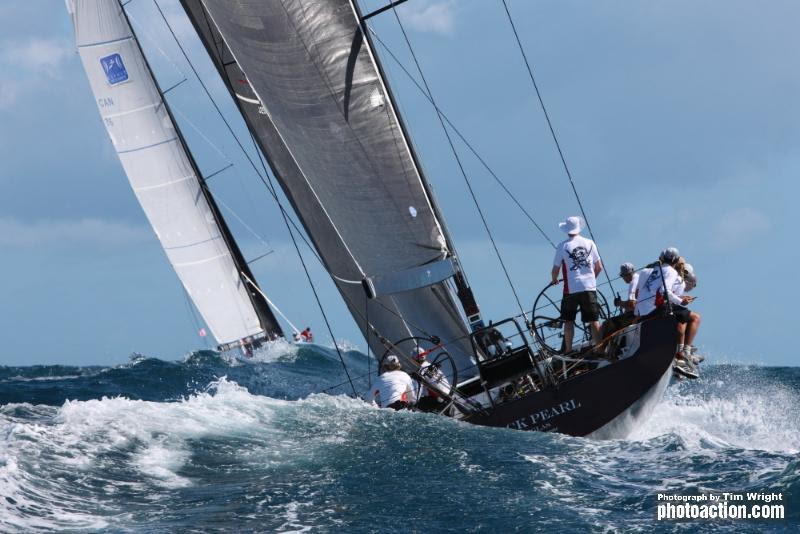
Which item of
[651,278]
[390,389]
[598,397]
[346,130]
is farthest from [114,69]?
[598,397]

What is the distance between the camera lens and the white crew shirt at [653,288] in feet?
43.0

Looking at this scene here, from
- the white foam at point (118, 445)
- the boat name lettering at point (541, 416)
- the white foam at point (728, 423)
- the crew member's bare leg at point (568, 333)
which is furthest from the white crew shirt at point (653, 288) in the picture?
the white foam at point (118, 445)

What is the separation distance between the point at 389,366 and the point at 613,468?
10.7ft

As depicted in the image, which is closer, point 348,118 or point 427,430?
point 427,430

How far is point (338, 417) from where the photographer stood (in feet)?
43.7

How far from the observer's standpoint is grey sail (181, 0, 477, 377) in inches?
539

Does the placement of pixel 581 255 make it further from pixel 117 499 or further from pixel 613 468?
pixel 117 499

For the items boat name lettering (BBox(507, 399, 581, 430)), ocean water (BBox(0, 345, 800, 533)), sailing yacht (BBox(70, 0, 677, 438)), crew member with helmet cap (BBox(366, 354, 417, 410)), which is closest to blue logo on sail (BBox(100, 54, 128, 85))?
sailing yacht (BBox(70, 0, 677, 438))

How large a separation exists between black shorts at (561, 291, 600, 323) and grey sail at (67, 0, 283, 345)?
1550 centimetres

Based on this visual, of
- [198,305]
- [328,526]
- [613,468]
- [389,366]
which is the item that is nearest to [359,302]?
[389,366]

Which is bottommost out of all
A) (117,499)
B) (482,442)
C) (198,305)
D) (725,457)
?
(725,457)

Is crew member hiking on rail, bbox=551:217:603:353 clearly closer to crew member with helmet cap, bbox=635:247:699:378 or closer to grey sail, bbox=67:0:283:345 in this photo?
crew member with helmet cap, bbox=635:247:699:378

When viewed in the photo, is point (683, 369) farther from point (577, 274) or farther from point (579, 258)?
point (579, 258)

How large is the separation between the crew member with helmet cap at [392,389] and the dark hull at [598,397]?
0.99 m
